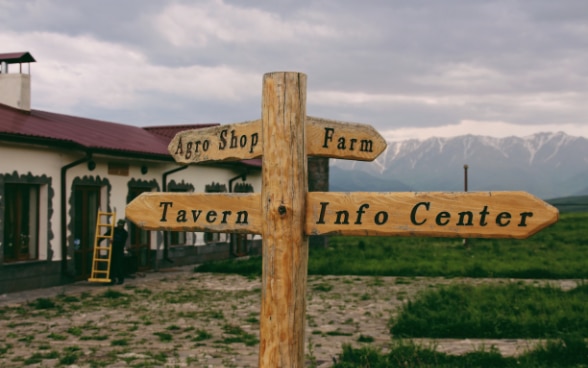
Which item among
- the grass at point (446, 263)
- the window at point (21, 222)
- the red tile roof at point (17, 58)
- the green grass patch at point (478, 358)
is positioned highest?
the red tile roof at point (17, 58)

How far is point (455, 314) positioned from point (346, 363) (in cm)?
336

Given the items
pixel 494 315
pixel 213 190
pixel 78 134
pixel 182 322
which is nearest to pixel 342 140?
pixel 494 315

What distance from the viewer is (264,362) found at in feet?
12.5

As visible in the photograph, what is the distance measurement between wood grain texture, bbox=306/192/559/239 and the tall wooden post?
0.13 metres

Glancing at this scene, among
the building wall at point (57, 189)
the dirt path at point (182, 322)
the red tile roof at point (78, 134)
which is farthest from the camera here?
the red tile roof at point (78, 134)

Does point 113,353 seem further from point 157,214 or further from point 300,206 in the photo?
point 300,206

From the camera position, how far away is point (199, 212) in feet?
13.5

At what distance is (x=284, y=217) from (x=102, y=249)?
13.9 metres

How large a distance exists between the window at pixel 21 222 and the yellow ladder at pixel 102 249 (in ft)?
4.79

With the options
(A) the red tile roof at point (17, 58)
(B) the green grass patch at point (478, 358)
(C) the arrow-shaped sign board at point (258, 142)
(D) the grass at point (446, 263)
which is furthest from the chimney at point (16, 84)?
(C) the arrow-shaped sign board at point (258, 142)

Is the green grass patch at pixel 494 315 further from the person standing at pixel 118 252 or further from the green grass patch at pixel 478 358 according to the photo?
the person standing at pixel 118 252

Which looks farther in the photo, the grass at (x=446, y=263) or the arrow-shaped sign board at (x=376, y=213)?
Result: the grass at (x=446, y=263)

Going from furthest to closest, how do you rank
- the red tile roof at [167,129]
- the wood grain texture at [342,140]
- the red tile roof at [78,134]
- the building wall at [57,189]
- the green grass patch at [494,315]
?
the red tile roof at [167,129] < the red tile roof at [78,134] < the building wall at [57,189] < the green grass patch at [494,315] < the wood grain texture at [342,140]

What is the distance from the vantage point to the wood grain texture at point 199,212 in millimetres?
3967
